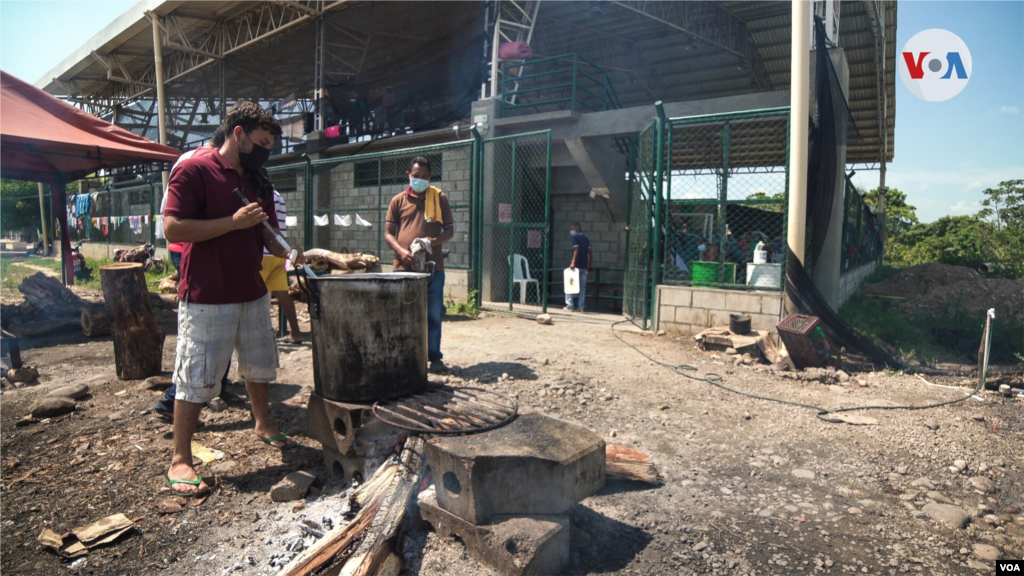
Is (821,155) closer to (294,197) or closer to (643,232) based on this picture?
(643,232)

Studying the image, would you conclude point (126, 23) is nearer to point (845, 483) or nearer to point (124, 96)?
point (124, 96)

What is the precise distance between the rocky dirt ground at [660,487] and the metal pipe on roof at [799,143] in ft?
6.10

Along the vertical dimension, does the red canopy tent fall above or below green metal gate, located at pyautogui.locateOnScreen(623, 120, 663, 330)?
above

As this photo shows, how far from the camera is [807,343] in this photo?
5.39 metres

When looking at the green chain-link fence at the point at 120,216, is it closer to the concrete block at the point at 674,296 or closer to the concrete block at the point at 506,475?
the concrete block at the point at 674,296

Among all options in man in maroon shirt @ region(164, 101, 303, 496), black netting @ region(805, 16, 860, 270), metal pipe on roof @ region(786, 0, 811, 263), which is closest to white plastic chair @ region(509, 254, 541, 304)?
black netting @ region(805, 16, 860, 270)

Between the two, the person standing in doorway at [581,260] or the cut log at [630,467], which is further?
the person standing in doorway at [581,260]

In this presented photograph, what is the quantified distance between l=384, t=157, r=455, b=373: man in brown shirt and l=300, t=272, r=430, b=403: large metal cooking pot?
1.58m

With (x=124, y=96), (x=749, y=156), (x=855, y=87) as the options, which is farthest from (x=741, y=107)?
(x=124, y=96)

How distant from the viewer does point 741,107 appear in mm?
9062

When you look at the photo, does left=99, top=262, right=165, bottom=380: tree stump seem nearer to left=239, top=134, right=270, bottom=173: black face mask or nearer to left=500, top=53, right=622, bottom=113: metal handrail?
left=239, top=134, right=270, bottom=173: black face mask

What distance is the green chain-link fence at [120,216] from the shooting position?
1731 centimetres

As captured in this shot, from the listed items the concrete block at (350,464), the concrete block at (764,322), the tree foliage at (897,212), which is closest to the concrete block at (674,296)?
the concrete block at (764,322)

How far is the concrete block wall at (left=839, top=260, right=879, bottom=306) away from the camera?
401 inches
